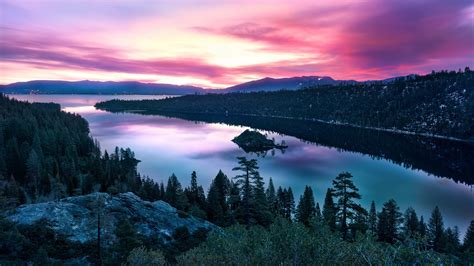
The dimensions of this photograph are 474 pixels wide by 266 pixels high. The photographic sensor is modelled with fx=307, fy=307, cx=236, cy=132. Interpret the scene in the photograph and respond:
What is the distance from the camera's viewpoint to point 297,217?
72.6 m

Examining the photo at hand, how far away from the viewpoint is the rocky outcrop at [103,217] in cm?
4050

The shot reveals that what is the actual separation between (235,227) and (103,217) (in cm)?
2083

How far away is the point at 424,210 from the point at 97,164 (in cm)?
11125

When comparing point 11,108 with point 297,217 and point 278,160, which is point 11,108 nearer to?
point 278,160

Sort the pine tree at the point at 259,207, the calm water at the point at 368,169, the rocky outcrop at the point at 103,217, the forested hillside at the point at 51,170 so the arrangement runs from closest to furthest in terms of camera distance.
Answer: the rocky outcrop at the point at 103,217, the pine tree at the point at 259,207, the forested hillside at the point at 51,170, the calm water at the point at 368,169

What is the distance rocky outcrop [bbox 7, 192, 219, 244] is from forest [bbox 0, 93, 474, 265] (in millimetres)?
1536

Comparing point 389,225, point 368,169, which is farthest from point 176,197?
point 368,169

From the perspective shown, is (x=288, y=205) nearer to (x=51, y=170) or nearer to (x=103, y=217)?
(x=103, y=217)

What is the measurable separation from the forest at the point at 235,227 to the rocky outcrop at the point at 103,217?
154cm

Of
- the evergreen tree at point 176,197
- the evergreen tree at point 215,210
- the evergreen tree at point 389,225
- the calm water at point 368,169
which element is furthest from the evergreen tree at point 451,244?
the evergreen tree at point 176,197

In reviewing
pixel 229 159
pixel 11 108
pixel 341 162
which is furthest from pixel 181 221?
pixel 11 108

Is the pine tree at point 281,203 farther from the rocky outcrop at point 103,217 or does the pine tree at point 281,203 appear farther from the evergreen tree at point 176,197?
the rocky outcrop at point 103,217

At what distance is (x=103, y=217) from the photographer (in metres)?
42.1

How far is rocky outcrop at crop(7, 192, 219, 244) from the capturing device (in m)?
40.5
